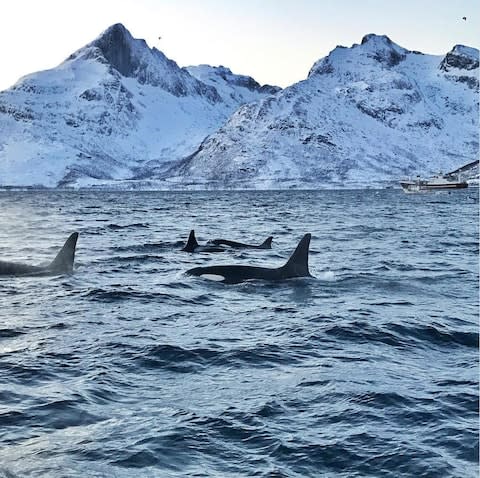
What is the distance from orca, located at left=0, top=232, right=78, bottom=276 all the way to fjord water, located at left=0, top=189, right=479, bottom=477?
1143mm

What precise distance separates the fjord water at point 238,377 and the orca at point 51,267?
1.14 m

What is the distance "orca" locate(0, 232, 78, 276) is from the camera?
933 inches

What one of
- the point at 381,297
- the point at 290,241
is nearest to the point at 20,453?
the point at 381,297

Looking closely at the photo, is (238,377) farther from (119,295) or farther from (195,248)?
(195,248)

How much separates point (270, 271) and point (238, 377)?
417 inches

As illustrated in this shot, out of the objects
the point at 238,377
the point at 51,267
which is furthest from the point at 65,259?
the point at 238,377

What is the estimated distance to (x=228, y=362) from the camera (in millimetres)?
13336

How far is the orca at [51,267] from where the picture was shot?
933 inches

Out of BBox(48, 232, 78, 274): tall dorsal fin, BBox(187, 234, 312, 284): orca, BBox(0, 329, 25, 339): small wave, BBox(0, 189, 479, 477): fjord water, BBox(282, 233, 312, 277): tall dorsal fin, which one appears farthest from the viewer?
BBox(48, 232, 78, 274): tall dorsal fin

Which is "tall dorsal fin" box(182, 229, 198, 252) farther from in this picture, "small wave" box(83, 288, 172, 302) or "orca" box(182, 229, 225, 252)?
"small wave" box(83, 288, 172, 302)

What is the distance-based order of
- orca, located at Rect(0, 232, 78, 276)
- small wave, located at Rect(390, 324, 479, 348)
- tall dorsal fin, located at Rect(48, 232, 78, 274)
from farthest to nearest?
tall dorsal fin, located at Rect(48, 232, 78, 274), orca, located at Rect(0, 232, 78, 276), small wave, located at Rect(390, 324, 479, 348)

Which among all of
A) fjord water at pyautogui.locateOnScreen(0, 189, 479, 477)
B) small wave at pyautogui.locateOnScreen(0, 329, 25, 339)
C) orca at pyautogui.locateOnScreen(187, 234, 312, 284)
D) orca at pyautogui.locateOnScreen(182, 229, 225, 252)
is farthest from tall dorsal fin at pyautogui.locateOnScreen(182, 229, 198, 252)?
small wave at pyautogui.locateOnScreen(0, 329, 25, 339)

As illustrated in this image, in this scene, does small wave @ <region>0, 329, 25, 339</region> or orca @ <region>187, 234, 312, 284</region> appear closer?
small wave @ <region>0, 329, 25, 339</region>

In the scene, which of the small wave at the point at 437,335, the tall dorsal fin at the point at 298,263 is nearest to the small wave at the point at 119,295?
the tall dorsal fin at the point at 298,263
